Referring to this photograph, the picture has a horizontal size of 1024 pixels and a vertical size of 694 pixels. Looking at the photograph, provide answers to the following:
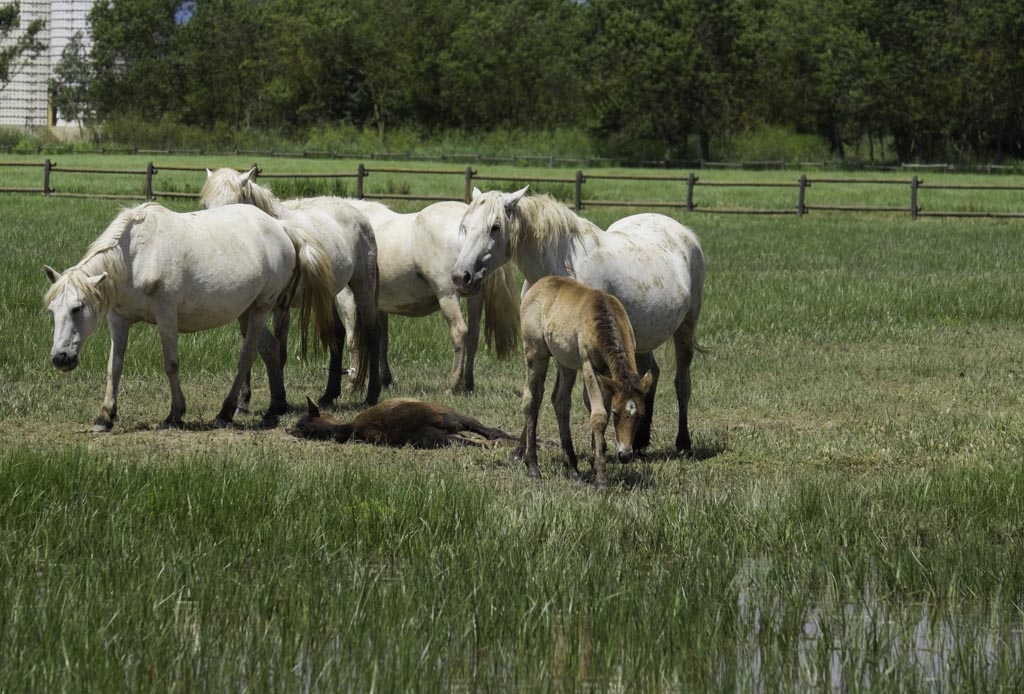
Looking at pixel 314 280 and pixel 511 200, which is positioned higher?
pixel 511 200

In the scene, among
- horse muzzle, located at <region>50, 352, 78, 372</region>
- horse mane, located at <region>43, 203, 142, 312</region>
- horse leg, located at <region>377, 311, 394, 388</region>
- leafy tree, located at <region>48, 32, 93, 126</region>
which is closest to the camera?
horse muzzle, located at <region>50, 352, 78, 372</region>

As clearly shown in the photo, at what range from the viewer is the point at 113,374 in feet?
31.7

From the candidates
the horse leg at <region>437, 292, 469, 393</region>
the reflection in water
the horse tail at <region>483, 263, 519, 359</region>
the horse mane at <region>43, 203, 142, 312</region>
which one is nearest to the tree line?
the horse leg at <region>437, 292, 469, 393</region>

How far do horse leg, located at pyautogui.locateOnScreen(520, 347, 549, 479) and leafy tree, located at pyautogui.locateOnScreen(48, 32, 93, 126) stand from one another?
7880cm

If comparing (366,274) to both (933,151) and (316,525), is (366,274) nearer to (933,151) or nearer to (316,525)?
(316,525)

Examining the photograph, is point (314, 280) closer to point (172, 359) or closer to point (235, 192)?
point (235, 192)

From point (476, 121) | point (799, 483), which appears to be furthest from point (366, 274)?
point (476, 121)

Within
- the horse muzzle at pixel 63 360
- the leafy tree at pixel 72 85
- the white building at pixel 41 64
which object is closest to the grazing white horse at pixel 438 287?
the horse muzzle at pixel 63 360

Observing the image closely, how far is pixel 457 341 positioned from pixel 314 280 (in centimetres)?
186

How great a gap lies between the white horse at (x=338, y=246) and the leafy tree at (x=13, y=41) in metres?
73.5

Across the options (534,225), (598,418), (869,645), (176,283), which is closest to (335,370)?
(176,283)

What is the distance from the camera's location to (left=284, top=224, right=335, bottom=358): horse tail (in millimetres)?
10844

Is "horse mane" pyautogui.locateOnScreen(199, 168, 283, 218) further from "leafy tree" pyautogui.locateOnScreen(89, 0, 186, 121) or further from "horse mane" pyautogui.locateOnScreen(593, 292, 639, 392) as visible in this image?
"leafy tree" pyautogui.locateOnScreen(89, 0, 186, 121)

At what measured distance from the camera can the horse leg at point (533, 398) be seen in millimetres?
8241
